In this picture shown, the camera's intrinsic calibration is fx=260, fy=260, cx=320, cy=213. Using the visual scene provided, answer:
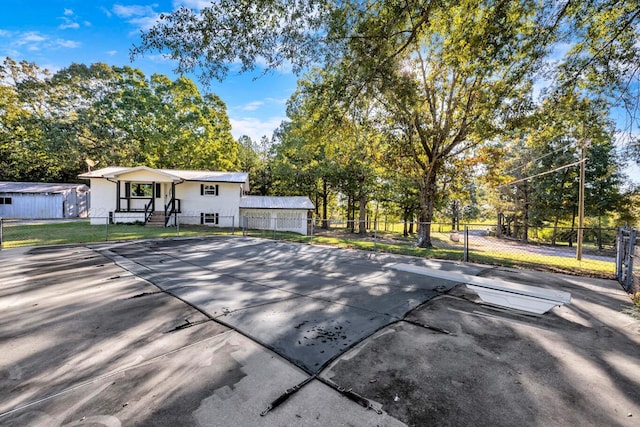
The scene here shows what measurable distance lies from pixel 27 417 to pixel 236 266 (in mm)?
5087

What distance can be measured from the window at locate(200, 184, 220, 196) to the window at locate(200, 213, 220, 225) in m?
1.62

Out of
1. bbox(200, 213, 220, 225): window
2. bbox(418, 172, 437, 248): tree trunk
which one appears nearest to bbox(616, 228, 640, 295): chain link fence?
bbox(418, 172, 437, 248): tree trunk

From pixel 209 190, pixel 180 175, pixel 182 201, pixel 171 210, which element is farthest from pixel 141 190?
pixel 209 190

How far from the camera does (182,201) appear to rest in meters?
20.0

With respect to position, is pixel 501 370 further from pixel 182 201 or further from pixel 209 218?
pixel 182 201

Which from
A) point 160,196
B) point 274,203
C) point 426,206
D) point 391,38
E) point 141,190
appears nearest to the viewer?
point 391,38

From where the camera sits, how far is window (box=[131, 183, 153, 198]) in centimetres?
2078

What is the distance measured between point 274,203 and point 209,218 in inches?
205

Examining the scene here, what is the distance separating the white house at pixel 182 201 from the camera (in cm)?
1836

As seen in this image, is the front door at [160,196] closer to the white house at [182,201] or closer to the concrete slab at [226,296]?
the white house at [182,201]

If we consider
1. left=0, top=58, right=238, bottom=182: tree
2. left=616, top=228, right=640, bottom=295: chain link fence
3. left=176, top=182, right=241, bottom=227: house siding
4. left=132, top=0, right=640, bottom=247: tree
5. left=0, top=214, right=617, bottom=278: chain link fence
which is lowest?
left=0, top=214, right=617, bottom=278: chain link fence

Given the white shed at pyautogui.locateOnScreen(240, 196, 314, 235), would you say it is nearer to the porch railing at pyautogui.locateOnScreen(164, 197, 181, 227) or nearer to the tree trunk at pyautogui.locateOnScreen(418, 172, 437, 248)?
the porch railing at pyautogui.locateOnScreen(164, 197, 181, 227)

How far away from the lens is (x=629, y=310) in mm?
4086

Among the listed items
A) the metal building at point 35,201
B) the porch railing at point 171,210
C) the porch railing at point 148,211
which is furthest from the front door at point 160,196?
the metal building at point 35,201
